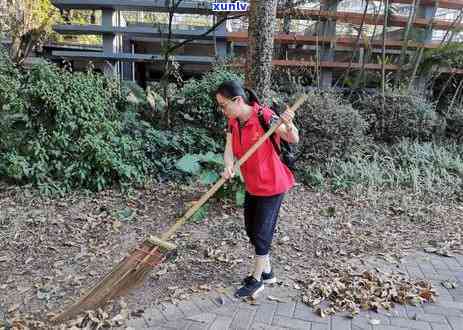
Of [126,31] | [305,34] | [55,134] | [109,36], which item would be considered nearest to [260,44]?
[55,134]

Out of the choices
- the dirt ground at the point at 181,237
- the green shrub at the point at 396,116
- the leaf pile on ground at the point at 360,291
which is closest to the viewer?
the leaf pile on ground at the point at 360,291

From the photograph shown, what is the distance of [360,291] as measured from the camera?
9.97ft

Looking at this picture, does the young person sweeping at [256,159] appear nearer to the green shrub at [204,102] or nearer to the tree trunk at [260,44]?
the tree trunk at [260,44]

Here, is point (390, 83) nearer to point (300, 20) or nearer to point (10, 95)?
point (300, 20)

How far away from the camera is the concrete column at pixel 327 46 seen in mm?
7164

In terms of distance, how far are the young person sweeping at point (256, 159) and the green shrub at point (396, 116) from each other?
3.87 m

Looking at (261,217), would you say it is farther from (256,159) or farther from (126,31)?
(126,31)

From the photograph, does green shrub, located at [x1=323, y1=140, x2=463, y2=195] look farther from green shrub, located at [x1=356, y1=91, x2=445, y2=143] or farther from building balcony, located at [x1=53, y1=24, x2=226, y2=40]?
building balcony, located at [x1=53, y1=24, x2=226, y2=40]

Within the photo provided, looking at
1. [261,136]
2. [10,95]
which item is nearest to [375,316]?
[261,136]

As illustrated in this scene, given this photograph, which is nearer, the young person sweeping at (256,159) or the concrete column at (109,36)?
the young person sweeping at (256,159)

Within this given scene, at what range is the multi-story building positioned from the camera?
23.6ft

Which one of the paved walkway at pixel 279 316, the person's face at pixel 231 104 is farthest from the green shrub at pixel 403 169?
the person's face at pixel 231 104

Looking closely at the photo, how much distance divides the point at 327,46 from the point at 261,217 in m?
5.54

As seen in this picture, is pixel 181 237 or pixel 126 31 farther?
pixel 126 31
